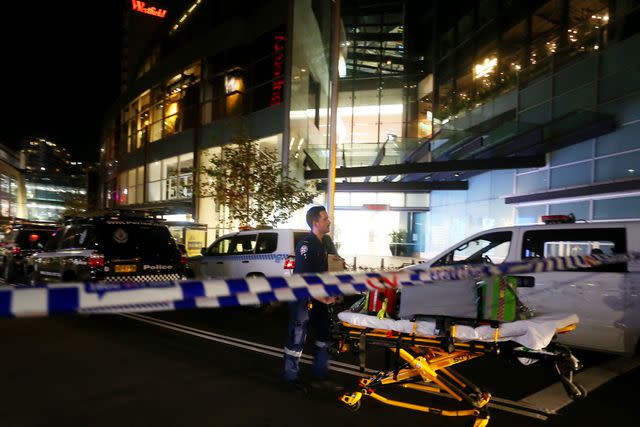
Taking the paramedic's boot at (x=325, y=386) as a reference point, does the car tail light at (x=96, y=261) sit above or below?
above

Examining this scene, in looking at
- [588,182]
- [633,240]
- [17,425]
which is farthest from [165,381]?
[588,182]

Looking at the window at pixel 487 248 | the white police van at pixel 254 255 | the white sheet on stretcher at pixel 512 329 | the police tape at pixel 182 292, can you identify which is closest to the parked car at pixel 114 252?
the white police van at pixel 254 255

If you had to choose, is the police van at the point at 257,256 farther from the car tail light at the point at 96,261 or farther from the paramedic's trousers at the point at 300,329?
the paramedic's trousers at the point at 300,329

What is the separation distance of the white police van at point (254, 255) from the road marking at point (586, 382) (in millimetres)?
5525

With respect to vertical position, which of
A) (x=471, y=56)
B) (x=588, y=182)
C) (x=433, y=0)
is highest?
(x=433, y=0)

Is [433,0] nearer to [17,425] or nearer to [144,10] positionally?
[17,425]

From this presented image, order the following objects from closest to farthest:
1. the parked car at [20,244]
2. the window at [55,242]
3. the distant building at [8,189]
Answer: the window at [55,242], the parked car at [20,244], the distant building at [8,189]

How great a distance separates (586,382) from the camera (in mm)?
5059

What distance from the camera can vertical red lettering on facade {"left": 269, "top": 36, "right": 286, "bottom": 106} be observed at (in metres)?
20.4

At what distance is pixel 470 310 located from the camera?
3.90 m

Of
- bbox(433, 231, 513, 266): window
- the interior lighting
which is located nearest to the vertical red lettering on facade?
the interior lighting

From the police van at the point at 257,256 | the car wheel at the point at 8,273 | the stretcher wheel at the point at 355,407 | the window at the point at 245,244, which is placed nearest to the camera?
the stretcher wheel at the point at 355,407

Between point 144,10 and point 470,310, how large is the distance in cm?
5024

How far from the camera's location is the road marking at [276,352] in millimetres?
4198
